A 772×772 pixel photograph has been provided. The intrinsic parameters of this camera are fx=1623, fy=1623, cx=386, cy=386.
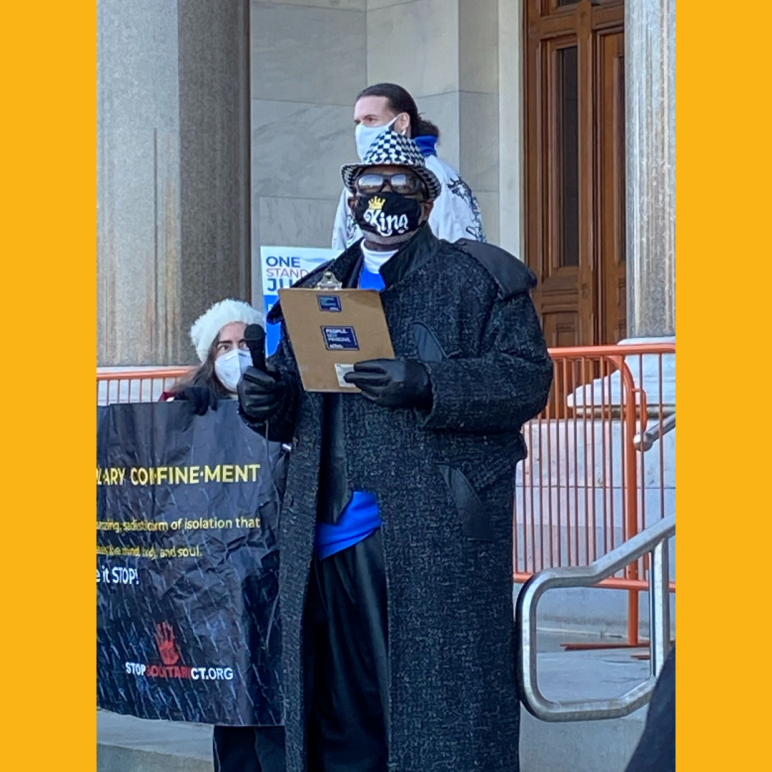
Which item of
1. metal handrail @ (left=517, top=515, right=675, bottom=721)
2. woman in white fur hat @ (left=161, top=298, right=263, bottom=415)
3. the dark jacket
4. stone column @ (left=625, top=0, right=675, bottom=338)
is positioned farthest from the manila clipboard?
stone column @ (left=625, top=0, right=675, bottom=338)

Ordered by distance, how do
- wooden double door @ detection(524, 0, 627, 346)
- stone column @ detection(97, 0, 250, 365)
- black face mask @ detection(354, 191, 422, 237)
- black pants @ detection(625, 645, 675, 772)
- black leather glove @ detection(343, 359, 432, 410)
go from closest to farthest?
black pants @ detection(625, 645, 675, 772)
black leather glove @ detection(343, 359, 432, 410)
black face mask @ detection(354, 191, 422, 237)
stone column @ detection(97, 0, 250, 365)
wooden double door @ detection(524, 0, 627, 346)

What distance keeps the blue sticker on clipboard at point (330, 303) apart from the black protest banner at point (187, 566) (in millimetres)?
1058

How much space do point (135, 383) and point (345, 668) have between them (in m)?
5.35

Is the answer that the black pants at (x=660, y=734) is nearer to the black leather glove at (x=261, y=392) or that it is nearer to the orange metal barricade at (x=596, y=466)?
the black leather glove at (x=261, y=392)

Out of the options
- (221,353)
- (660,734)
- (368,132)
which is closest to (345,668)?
(221,353)

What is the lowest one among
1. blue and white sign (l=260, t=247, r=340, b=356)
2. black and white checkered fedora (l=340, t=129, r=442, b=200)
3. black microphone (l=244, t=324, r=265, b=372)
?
black microphone (l=244, t=324, r=265, b=372)

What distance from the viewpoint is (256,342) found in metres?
3.70

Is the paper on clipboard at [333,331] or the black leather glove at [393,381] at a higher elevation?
the paper on clipboard at [333,331]

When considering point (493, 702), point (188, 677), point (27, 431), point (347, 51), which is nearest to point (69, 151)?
point (27, 431)

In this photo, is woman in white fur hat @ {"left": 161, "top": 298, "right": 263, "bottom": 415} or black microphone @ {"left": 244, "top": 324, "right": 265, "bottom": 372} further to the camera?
woman in white fur hat @ {"left": 161, "top": 298, "right": 263, "bottom": 415}

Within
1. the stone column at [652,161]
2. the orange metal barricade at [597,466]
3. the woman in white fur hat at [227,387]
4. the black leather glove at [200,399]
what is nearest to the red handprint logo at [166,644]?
the woman in white fur hat at [227,387]

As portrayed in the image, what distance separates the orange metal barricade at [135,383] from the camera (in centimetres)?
829

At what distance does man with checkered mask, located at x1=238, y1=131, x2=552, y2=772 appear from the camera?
3.56 meters

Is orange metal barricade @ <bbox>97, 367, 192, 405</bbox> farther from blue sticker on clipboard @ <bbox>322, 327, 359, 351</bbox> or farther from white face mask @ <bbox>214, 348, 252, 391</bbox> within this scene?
blue sticker on clipboard @ <bbox>322, 327, 359, 351</bbox>
